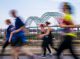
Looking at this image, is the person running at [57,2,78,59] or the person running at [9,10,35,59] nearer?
the person running at [57,2,78,59]

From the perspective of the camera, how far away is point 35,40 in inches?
838

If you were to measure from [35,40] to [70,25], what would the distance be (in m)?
11.9

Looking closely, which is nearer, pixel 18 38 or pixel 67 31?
pixel 67 31

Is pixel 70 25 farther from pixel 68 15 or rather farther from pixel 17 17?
pixel 17 17

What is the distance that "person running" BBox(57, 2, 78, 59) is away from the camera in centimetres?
937

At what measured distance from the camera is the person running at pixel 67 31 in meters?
9.37

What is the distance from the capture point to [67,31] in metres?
9.37

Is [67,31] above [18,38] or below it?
above

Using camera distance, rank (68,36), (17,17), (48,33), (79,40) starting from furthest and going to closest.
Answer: (79,40) → (48,33) → (17,17) → (68,36)

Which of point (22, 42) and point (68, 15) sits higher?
point (68, 15)

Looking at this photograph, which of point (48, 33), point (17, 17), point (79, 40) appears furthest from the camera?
point (79, 40)

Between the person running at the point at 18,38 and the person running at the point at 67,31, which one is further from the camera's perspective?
the person running at the point at 18,38

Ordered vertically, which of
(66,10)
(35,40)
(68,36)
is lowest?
(35,40)

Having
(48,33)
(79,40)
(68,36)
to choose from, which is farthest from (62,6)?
Result: (79,40)
